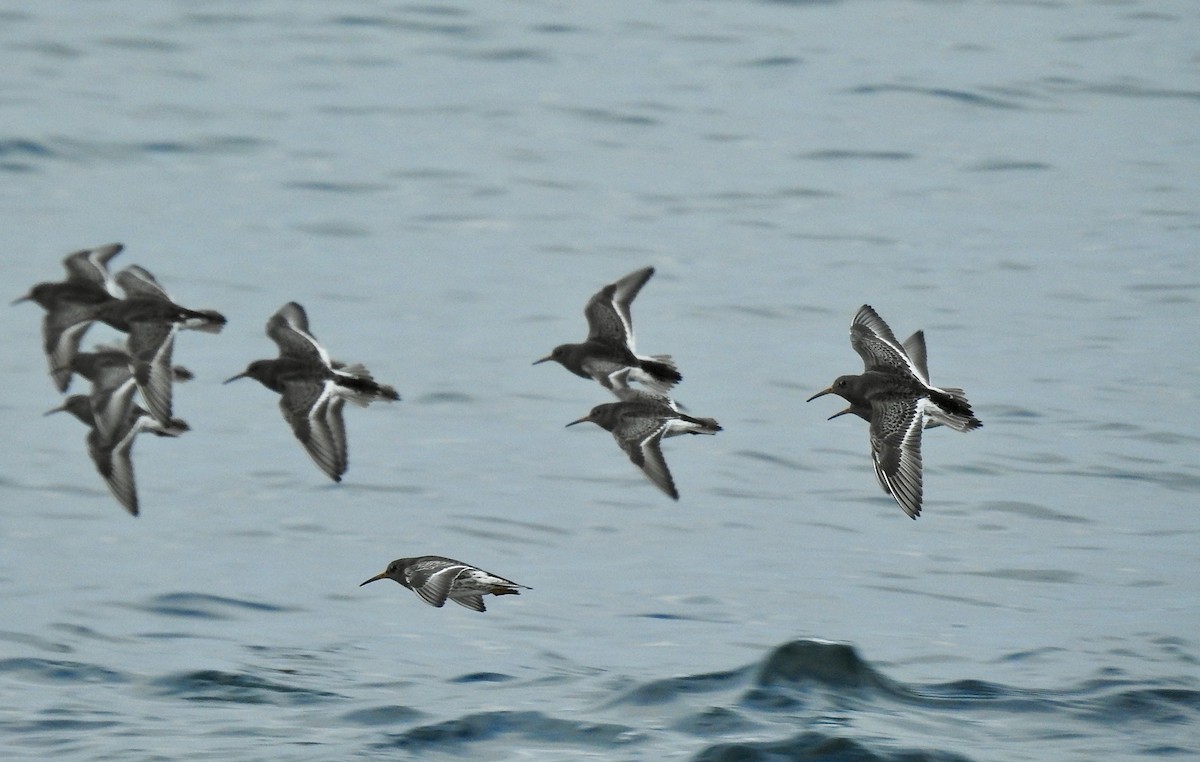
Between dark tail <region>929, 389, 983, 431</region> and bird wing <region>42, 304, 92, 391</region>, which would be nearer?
dark tail <region>929, 389, 983, 431</region>

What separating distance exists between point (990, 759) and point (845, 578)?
2925 millimetres

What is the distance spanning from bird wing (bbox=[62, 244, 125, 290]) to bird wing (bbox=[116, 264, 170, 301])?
10 centimetres

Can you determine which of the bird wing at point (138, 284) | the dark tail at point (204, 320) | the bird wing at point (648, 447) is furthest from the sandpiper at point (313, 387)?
the bird wing at point (648, 447)

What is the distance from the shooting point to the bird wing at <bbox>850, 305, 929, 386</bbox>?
36.2 ft

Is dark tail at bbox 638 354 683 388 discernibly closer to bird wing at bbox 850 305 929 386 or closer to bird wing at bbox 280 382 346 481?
bird wing at bbox 850 305 929 386

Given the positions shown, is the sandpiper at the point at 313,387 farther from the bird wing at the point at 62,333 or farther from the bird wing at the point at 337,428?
the bird wing at the point at 62,333

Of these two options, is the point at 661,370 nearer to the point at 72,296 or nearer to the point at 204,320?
the point at 204,320

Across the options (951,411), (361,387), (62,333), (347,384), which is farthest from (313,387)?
(951,411)

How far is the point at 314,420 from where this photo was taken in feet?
34.0

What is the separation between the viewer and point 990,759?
10.8m

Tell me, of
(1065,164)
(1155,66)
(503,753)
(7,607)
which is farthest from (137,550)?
(1155,66)

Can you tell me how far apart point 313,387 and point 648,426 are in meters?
1.88

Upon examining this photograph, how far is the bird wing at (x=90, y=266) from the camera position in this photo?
11.0 metres

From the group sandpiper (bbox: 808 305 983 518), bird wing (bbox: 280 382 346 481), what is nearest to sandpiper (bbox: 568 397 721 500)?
sandpiper (bbox: 808 305 983 518)
